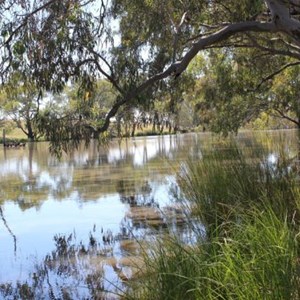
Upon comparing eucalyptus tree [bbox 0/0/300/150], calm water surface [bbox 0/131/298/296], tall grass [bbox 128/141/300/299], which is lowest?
calm water surface [bbox 0/131/298/296]

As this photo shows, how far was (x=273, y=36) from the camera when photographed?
430 inches

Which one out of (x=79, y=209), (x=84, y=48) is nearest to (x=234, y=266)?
(x=84, y=48)

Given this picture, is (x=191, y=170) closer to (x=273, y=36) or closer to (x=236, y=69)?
(x=273, y=36)

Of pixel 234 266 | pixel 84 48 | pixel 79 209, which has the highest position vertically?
pixel 84 48

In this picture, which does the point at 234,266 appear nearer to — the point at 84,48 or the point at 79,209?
the point at 84,48

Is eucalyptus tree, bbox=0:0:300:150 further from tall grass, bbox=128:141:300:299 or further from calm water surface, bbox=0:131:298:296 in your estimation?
tall grass, bbox=128:141:300:299

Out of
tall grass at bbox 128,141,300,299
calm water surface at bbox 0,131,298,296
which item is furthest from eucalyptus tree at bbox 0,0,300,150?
tall grass at bbox 128,141,300,299

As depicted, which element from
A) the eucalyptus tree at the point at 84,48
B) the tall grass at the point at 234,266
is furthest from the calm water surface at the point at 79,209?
the tall grass at the point at 234,266

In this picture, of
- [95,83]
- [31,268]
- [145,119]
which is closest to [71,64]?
[95,83]

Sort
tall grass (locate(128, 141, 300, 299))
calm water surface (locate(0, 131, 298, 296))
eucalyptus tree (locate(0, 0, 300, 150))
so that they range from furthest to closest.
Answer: calm water surface (locate(0, 131, 298, 296)) → eucalyptus tree (locate(0, 0, 300, 150)) → tall grass (locate(128, 141, 300, 299))

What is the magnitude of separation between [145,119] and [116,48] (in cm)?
112

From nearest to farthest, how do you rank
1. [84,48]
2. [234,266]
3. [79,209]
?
[234,266] < [84,48] < [79,209]

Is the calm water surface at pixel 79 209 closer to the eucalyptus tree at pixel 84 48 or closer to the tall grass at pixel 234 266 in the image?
the eucalyptus tree at pixel 84 48

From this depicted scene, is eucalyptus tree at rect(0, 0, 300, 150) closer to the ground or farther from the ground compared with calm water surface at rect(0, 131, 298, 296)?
farther from the ground
